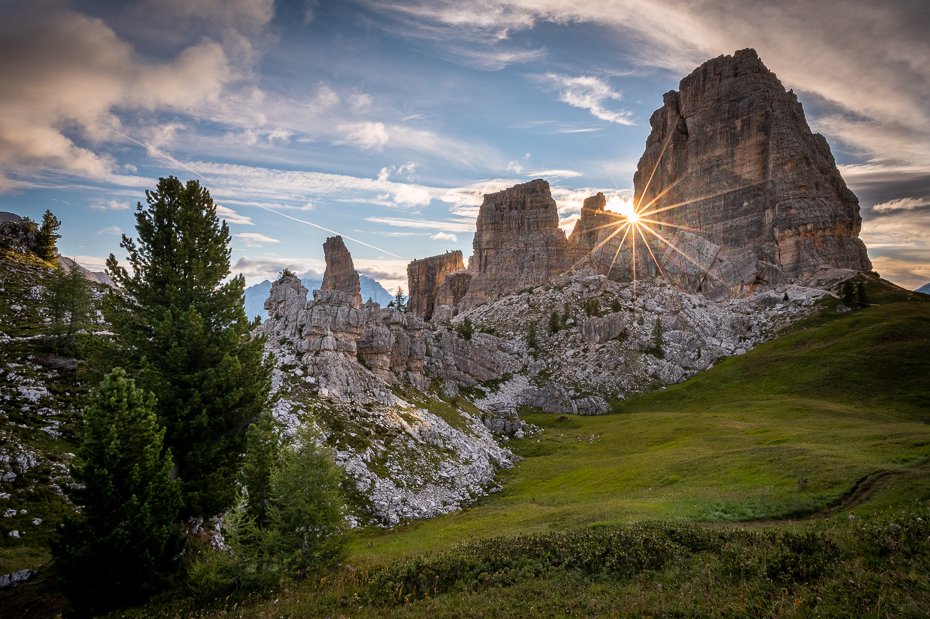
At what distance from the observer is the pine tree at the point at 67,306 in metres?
46.4

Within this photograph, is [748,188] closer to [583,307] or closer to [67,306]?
[583,307]

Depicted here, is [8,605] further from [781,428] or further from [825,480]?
[781,428]

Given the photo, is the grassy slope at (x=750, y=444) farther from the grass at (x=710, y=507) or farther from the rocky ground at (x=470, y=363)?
the rocky ground at (x=470, y=363)

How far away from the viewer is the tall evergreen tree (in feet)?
82.5

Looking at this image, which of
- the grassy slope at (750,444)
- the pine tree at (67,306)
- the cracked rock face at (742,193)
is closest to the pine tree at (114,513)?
the grassy slope at (750,444)

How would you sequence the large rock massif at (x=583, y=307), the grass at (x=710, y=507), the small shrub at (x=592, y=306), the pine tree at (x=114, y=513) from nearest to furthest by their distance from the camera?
the grass at (x=710, y=507), the pine tree at (x=114, y=513), the large rock massif at (x=583, y=307), the small shrub at (x=592, y=306)

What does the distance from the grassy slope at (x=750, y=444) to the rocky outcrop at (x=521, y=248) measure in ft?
298

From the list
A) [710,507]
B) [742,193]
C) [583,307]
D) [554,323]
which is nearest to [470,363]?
[554,323]

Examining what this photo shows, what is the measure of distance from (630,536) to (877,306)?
141389mm

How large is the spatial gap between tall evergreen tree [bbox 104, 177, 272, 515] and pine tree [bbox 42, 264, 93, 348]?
26306mm

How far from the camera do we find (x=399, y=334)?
255 feet

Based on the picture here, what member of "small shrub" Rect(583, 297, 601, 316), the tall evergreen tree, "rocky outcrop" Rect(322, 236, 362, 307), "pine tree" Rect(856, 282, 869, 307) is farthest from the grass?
"rocky outcrop" Rect(322, 236, 362, 307)

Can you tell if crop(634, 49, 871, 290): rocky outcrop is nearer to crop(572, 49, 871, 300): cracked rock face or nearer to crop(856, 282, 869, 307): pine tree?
crop(572, 49, 871, 300): cracked rock face

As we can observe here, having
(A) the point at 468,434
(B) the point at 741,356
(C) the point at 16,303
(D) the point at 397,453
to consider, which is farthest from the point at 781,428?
(C) the point at 16,303
